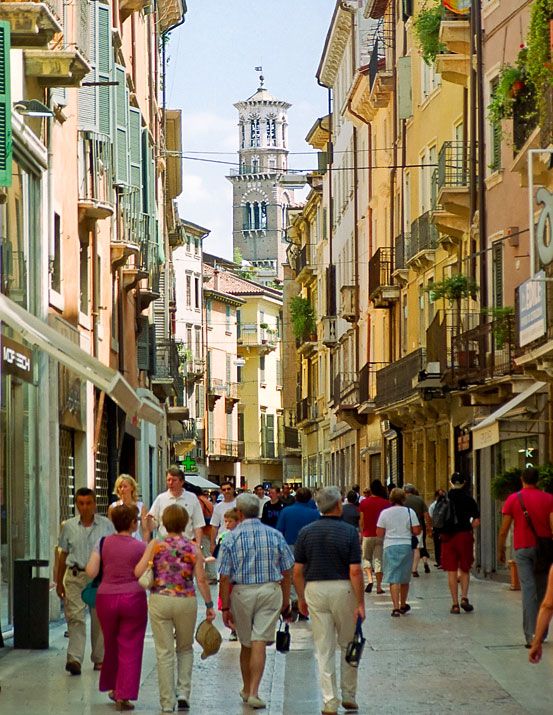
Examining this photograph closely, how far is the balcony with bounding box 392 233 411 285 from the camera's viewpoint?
44094 millimetres

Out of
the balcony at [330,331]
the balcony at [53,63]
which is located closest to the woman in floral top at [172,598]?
the balcony at [53,63]

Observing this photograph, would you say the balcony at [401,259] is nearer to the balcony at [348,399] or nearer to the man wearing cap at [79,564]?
the balcony at [348,399]

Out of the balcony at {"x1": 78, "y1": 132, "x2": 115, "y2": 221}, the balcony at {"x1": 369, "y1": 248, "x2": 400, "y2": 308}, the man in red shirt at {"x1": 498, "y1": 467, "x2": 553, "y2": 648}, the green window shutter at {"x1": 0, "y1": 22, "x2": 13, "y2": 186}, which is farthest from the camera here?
the balcony at {"x1": 369, "y1": 248, "x2": 400, "y2": 308}

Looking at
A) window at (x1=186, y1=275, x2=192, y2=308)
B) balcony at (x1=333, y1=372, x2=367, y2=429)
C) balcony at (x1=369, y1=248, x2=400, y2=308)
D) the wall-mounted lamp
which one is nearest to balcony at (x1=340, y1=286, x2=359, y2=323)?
balcony at (x1=333, y1=372, x2=367, y2=429)

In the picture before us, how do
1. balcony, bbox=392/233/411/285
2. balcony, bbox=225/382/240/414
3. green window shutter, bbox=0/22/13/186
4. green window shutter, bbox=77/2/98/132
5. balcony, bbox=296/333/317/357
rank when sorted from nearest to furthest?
1. green window shutter, bbox=0/22/13/186
2. green window shutter, bbox=77/2/98/132
3. balcony, bbox=392/233/411/285
4. balcony, bbox=296/333/317/357
5. balcony, bbox=225/382/240/414

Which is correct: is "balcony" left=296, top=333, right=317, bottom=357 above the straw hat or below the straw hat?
above

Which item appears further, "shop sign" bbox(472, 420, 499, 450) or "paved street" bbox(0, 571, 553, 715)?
"shop sign" bbox(472, 420, 499, 450)

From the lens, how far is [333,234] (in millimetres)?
68125

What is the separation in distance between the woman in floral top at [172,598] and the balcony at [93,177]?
13490mm

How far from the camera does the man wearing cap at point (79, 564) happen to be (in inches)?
603

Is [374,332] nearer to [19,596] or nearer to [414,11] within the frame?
[414,11]

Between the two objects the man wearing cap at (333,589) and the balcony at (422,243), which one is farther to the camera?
the balcony at (422,243)

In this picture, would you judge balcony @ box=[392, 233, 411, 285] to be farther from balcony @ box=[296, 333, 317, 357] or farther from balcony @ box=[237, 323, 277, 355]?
balcony @ box=[237, 323, 277, 355]

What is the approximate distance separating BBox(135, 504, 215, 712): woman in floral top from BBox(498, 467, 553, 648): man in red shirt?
191 inches
